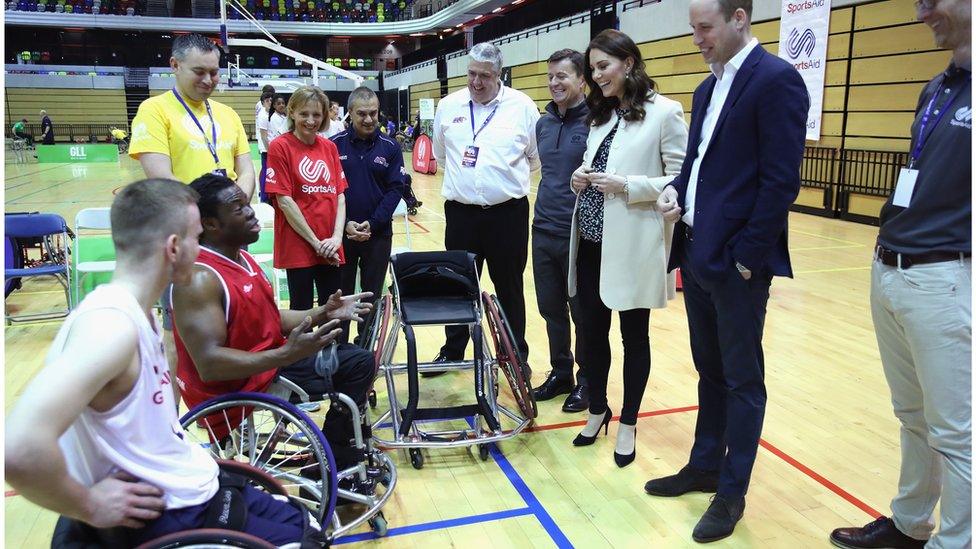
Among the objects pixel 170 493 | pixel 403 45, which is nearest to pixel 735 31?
pixel 170 493

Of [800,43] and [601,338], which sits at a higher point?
[800,43]

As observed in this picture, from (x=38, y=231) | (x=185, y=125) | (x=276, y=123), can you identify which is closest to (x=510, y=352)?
(x=185, y=125)

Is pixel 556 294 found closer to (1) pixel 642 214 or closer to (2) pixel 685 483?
(1) pixel 642 214

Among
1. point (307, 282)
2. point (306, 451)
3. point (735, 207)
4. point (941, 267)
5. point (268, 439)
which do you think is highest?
point (735, 207)

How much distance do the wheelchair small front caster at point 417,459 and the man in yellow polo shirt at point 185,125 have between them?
4.15 ft

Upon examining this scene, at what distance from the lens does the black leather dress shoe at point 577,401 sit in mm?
3207

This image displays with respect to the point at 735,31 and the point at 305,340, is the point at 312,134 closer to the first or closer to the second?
the point at 305,340

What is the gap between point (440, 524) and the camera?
2.30m

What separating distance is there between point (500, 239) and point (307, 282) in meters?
0.95

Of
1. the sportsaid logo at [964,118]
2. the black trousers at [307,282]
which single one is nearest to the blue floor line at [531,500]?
the black trousers at [307,282]

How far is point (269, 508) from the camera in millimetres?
1504

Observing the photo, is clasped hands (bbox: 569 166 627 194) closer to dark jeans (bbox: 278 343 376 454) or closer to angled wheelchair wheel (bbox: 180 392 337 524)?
dark jeans (bbox: 278 343 376 454)

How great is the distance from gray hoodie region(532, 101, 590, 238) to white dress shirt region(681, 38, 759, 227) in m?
0.82

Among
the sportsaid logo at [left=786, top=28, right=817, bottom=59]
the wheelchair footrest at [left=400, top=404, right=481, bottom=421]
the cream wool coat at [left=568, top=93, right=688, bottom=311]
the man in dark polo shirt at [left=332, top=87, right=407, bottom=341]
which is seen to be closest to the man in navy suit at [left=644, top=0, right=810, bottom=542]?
the cream wool coat at [left=568, top=93, right=688, bottom=311]
